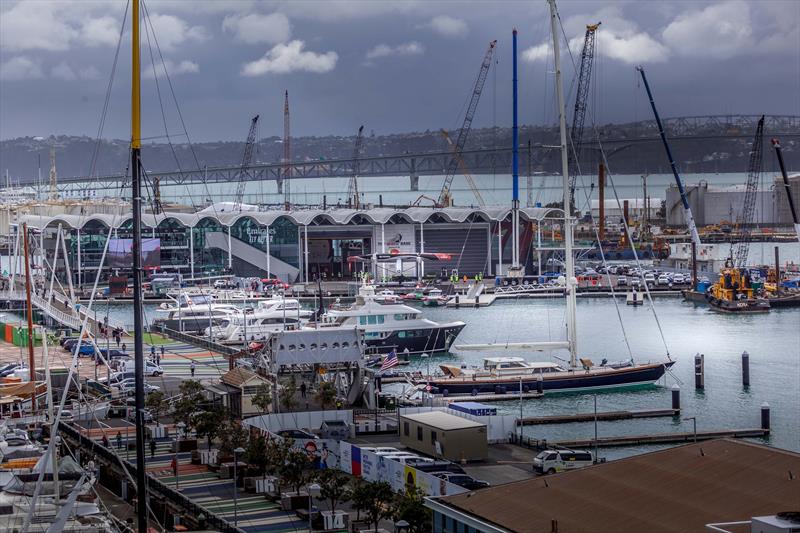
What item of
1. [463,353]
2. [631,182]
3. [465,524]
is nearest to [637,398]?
[463,353]

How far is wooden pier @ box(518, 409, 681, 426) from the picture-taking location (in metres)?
13.2

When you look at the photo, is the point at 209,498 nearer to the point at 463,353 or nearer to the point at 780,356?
the point at 463,353

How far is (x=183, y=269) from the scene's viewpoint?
3300cm

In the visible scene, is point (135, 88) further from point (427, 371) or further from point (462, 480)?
point (427, 371)

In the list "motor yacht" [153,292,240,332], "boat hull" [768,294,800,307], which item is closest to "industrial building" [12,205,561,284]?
"boat hull" [768,294,800,307]

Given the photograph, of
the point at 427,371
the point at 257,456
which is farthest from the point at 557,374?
the point at 257,456

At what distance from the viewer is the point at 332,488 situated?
25.4 feet

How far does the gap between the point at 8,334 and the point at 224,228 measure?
46.1ft

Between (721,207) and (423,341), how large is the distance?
43068 mm

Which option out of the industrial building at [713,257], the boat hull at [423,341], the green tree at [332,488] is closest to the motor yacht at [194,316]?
the boat hull at [423,341]

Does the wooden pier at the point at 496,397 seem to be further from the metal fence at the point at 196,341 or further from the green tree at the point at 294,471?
the green tree at the point at 294,471

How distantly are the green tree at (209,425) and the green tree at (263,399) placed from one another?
922 millimetres

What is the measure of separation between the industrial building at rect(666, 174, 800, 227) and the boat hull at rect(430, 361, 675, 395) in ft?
140

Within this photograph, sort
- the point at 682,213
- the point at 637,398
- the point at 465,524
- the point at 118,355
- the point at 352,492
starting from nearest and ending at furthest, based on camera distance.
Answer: the point at 465,524, the point at 352,492, the point at 637,398, the point at 118,355, the point at 682,213
